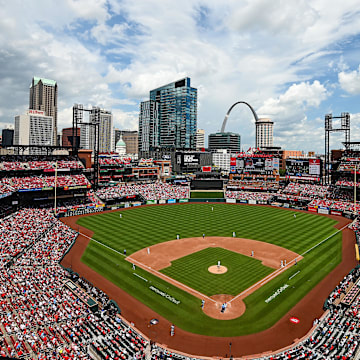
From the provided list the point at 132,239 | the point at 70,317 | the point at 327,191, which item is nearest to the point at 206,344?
the point at 70,317

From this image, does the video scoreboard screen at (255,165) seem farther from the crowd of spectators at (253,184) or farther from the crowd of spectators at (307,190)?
the crowd of spectators at (307,190)

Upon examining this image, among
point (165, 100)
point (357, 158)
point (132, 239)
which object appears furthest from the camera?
point (165, 100)

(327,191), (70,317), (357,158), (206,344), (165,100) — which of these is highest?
(165,100)

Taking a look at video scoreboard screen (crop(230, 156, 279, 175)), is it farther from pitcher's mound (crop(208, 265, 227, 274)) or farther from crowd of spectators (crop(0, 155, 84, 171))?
pitcher's mound (crop(208, 265, 227, 274))

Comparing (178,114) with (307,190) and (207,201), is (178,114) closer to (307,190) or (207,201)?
(207,201)

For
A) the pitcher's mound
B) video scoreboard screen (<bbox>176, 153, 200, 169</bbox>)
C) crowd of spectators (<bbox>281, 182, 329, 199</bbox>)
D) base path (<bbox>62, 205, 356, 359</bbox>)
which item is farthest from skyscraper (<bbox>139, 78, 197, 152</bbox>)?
base path (<bbox>62, 205, 356, 359</bbox>)

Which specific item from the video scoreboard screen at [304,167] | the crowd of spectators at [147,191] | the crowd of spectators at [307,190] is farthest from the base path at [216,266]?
the video scoreboard screen at [304,167]

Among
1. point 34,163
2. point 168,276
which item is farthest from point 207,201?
point 168,276

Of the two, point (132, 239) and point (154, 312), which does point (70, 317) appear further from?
point (132, 239)
